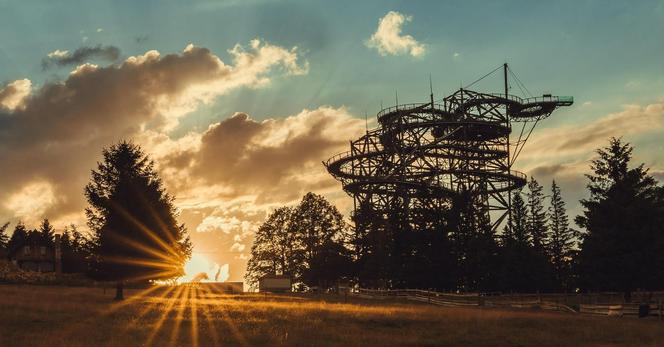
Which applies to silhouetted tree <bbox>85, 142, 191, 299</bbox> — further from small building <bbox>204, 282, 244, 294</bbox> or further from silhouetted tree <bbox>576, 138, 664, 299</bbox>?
small building <bbox>204, 282, 244, 294</bbox>

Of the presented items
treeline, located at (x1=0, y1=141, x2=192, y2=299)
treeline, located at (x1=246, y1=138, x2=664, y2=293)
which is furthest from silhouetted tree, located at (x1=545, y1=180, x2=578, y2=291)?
treeline, located at (x1=0, y1=141, x2=192, y2=299)

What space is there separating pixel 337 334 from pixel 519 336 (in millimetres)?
8203

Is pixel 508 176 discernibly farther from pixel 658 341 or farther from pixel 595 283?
pixel 658 341

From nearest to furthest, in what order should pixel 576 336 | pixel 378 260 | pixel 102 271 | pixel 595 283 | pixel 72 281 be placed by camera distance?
pixel 576 336 < pixel 102 271 < pixel 595 283 < pixel 72 281 < pixel 378 260

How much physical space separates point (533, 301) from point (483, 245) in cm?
1911

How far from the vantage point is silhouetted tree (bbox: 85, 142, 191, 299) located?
47.8 meters

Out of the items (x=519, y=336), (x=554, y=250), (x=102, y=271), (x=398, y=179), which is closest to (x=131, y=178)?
(x=102, y=271)

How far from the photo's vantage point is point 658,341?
29766 mm

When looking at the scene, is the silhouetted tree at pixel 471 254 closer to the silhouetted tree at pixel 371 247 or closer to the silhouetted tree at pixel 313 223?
the silhouetted tree at pixel 371 247

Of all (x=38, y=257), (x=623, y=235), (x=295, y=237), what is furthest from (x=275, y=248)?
(x=623, y=235)

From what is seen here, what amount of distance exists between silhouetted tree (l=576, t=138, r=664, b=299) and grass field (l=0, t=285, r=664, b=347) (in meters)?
14.2

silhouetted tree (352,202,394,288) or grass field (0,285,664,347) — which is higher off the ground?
silhouetted tree (352,202,394,288)

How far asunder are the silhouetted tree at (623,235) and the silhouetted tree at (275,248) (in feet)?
226

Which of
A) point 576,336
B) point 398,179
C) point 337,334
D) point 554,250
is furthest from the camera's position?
point 554,250
